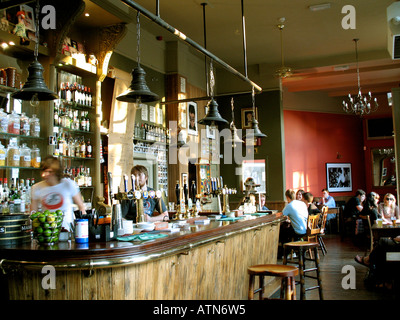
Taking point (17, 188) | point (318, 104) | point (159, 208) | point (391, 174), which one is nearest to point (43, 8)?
point (17, 188)

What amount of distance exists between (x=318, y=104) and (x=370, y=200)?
6871 mm

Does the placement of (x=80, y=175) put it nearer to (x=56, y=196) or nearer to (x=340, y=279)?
(x=56, y=196)

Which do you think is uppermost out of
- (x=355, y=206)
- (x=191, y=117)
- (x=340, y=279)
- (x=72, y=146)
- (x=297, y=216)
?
(x=191, y=117)

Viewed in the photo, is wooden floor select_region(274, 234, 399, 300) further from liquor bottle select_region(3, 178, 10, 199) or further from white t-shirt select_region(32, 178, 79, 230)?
liquor bottle select_region(3, 178, 10, 199)

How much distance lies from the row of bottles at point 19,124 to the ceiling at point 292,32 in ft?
5.92

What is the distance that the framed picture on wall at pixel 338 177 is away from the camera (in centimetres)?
1526

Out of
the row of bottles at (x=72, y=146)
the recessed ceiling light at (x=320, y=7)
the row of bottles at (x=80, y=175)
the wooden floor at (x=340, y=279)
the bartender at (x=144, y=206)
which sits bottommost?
the wooden floor at (x=340, y=279)

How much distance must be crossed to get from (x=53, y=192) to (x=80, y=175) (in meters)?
1.70

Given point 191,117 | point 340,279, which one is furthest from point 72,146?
point 340,279

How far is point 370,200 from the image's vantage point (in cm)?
905

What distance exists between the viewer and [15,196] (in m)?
4.91

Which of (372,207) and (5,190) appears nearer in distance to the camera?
(5,190)

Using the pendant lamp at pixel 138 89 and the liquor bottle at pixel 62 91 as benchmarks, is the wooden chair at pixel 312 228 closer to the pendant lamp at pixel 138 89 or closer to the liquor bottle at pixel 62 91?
the pendant lamp at pixel 138 89

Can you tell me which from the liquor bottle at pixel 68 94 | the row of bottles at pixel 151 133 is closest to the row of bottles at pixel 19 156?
the liquor bottle at pixel 68 94
